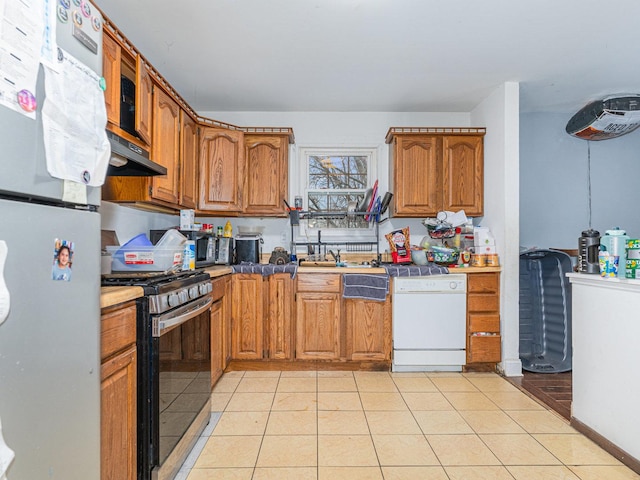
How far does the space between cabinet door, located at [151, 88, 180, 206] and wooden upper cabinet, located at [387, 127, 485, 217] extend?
1.95 meters

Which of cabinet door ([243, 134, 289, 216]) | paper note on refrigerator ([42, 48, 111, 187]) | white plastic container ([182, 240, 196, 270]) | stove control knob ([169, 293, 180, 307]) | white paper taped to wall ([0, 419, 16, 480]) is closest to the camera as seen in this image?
white paper taped to wall ([0, 419, 16, 480])

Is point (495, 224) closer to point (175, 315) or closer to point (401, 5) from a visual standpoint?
point (401, 5)

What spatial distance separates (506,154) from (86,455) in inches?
130

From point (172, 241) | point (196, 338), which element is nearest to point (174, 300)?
point (196, 338)

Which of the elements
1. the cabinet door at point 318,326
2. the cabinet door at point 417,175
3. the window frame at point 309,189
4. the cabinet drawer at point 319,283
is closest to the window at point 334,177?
the window frame at point 309,189

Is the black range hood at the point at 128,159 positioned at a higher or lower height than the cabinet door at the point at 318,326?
higher

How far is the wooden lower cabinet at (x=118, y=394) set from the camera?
1133 millimetres

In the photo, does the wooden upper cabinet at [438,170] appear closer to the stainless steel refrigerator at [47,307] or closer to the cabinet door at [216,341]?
the cabinet door at [216,341]

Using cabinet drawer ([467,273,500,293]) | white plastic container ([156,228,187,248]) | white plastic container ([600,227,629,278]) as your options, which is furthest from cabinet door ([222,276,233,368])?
white plastic container ([600,227,629,278])

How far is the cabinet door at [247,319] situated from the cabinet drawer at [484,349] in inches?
70.0

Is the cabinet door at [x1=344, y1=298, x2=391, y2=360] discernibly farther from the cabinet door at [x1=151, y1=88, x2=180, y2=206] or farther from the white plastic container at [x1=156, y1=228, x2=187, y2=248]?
the cabinet door at [x1=151, y1=88, x2=180, y2=206]

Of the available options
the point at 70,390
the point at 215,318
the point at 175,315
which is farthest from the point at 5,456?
the point at 215,318

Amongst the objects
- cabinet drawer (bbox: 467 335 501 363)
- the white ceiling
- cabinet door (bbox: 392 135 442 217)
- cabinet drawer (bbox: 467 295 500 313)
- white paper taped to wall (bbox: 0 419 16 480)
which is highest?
the white ceiling

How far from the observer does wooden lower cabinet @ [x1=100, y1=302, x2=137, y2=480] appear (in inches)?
44.6
